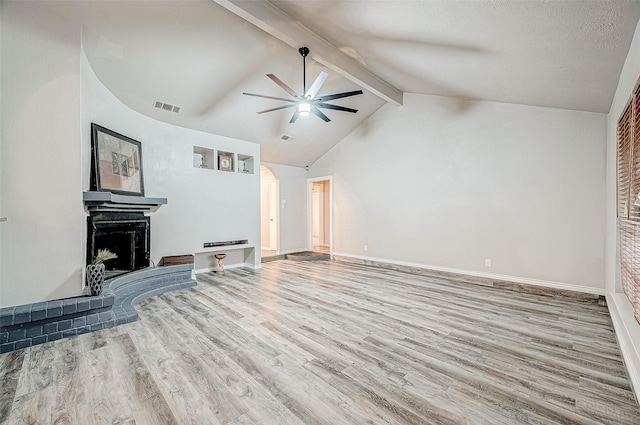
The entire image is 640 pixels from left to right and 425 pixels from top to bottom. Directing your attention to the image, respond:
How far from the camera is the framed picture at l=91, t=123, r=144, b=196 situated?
354 centimetres

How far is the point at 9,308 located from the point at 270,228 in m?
5.83

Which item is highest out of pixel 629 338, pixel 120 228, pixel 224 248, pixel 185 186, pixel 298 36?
pixel 298 36

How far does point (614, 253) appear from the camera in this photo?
319cm

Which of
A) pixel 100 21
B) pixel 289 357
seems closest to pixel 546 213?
pixel 289 357

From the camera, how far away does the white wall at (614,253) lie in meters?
2.03

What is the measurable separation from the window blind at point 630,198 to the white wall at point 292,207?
605 cm

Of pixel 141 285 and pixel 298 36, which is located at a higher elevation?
pixel 298 36

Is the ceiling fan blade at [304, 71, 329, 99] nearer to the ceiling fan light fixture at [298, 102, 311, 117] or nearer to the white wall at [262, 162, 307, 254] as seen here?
the ceiling fan light fixture at [298, 102, 311, 117]

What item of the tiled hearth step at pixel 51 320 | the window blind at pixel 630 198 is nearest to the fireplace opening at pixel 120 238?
the tiled hearth step at pixel 51 320

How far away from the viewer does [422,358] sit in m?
2.38

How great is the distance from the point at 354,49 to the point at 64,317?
4.67 m

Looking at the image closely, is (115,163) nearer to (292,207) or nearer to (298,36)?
(298,36)

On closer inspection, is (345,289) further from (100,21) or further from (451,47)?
(100,21)

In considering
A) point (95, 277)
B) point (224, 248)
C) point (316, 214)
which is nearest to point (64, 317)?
point (95, 277)
